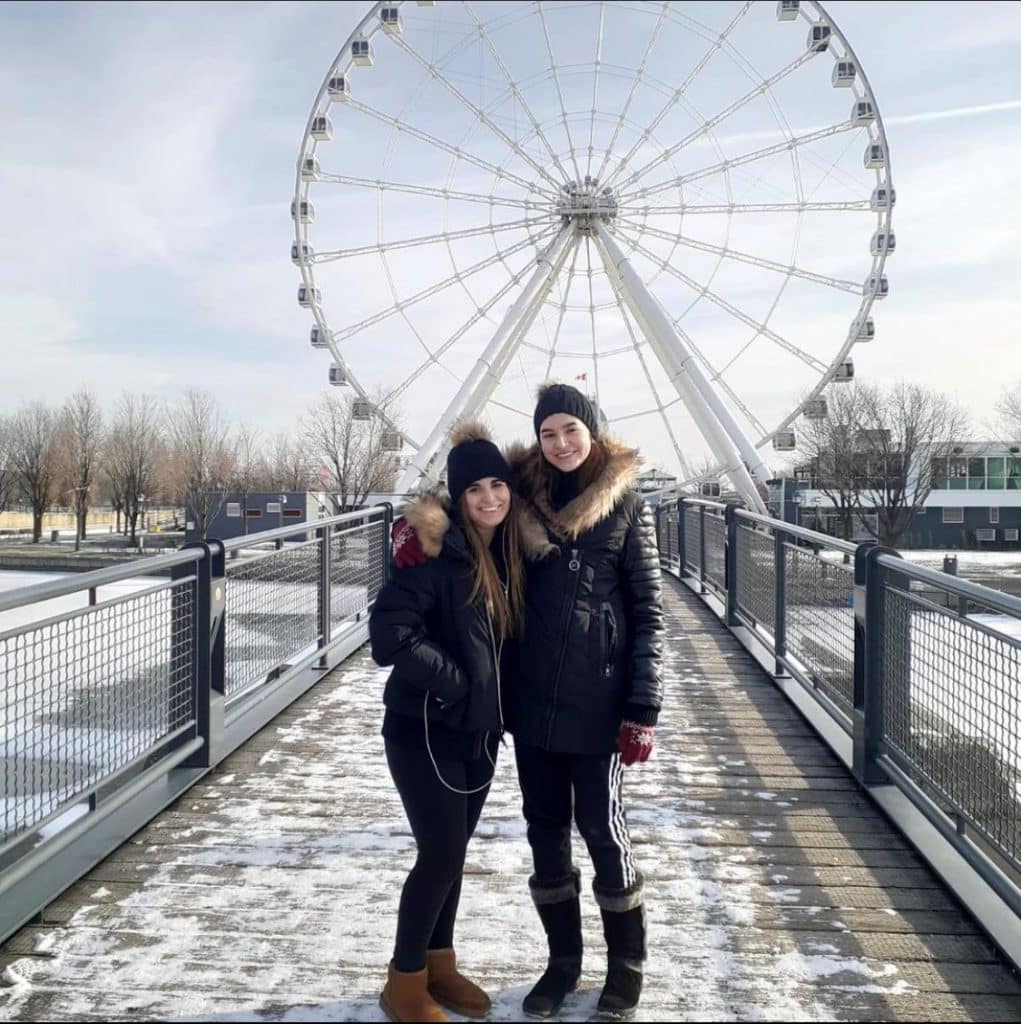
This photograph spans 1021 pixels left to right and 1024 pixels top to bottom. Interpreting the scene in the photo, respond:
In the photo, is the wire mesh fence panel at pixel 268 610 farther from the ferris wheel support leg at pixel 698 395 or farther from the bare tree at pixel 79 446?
the bare tree at pixel 79 446

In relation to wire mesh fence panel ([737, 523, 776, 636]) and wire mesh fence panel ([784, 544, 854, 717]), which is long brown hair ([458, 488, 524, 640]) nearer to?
wire mesh fence panel ([784, 544, 854, 717])

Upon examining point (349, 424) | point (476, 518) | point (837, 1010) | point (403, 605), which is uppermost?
point (349, 424)

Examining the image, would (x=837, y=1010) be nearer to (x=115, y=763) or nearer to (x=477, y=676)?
(x=477, y=676)

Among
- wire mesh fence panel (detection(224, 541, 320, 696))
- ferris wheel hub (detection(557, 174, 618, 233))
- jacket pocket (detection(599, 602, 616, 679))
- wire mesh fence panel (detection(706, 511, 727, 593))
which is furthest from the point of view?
ferris wheel hub (detection(557, 174, 618, 233))

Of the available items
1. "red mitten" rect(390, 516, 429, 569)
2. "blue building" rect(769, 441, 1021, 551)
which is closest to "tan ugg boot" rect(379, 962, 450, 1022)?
"red mitten" rect(390, 516, 429, 569)

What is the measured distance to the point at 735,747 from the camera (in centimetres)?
488

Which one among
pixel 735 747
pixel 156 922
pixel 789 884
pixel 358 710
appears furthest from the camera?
pixel 358 710

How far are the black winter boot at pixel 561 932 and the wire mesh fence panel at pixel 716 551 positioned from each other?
6920mm

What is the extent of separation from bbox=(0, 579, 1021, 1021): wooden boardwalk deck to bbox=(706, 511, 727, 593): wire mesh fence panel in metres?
5.13

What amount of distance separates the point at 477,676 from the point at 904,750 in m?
2.17

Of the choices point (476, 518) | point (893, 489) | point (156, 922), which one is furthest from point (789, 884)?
point (893, 489)

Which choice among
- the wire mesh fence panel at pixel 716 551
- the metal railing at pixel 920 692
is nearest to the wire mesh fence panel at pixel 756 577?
the metal railing at pixel 920 692

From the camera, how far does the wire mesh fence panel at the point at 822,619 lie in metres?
4.55

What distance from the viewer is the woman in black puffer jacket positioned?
255cm
